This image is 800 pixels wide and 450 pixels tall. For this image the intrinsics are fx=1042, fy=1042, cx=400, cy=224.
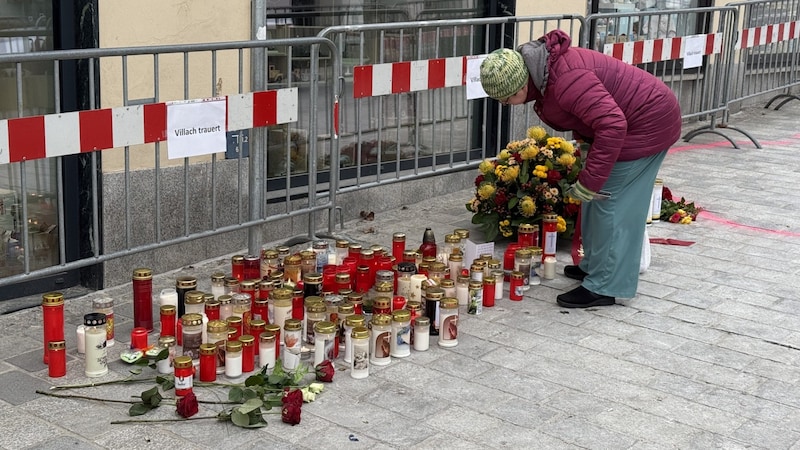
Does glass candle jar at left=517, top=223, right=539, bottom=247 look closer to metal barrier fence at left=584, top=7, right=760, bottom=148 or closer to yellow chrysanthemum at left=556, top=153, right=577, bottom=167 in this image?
yellow chrysanthemum at left=556, top=153, right=577, bottom=167

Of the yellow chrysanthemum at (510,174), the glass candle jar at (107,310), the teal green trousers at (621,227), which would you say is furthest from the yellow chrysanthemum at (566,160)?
the glass candle jar at (107,310)

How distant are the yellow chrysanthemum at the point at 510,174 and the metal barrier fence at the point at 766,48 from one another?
5410mm

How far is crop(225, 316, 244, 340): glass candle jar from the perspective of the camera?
4930mm

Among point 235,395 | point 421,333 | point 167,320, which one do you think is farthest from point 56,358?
point 421,333

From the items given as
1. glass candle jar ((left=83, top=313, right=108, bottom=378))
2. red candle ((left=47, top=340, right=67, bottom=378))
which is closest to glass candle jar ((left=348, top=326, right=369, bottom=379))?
glass candle jar ((left=83, top=313, right=108, bottom=378))

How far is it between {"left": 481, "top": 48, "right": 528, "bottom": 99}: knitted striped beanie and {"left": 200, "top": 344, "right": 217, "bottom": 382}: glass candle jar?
2.03 m

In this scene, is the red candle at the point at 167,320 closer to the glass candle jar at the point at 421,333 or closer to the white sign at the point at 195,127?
the white sign at the point at 195,127

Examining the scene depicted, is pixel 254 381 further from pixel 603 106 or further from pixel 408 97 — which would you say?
pixel 408 97

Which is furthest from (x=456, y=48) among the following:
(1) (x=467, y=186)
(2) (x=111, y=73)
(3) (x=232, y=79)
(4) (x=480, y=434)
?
(4) (x=480, y=434)

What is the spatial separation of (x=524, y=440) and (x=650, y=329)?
1.70m

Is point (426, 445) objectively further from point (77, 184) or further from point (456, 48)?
point (456, 48)

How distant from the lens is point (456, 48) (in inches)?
328

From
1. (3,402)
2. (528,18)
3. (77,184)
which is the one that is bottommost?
(3,402)

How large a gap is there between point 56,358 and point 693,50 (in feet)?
26.4
